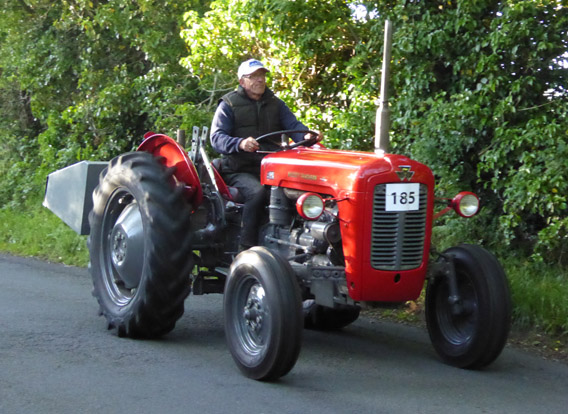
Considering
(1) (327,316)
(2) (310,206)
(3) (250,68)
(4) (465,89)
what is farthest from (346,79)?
(2) (310,206)

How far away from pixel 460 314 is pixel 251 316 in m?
1.36

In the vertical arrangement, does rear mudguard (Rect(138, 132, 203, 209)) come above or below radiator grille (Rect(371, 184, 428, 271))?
above

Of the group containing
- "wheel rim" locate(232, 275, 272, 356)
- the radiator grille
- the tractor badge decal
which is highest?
the tractor badge decal

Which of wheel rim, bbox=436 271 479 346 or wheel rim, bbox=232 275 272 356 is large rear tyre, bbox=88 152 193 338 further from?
wheel rim, bbox=436 271 479 346

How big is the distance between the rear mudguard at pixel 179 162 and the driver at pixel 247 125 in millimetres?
254

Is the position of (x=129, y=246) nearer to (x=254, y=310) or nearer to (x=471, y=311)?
(x=254, y=310)

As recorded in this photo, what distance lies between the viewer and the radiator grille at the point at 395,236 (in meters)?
5.48

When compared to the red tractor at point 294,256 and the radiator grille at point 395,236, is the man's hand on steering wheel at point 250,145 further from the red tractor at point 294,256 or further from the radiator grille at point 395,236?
the radiator grille at point 395,236

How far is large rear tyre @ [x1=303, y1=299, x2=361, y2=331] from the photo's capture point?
680cm

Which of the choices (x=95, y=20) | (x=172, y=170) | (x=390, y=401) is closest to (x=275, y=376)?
(x=390, y=401)

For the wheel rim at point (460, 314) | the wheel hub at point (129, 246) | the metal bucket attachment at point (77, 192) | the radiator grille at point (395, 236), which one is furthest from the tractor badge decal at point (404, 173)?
the metal bucket attachment at point (77, 192)

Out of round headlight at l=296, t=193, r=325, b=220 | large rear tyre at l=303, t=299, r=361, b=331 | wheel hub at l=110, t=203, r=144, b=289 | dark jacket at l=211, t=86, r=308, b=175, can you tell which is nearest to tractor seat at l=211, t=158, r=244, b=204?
dark jacket at l=211, t=86, r=308, b=175

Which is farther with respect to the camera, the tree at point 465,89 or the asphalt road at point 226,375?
the tree at point 465,89

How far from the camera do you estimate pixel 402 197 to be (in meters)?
5.50
